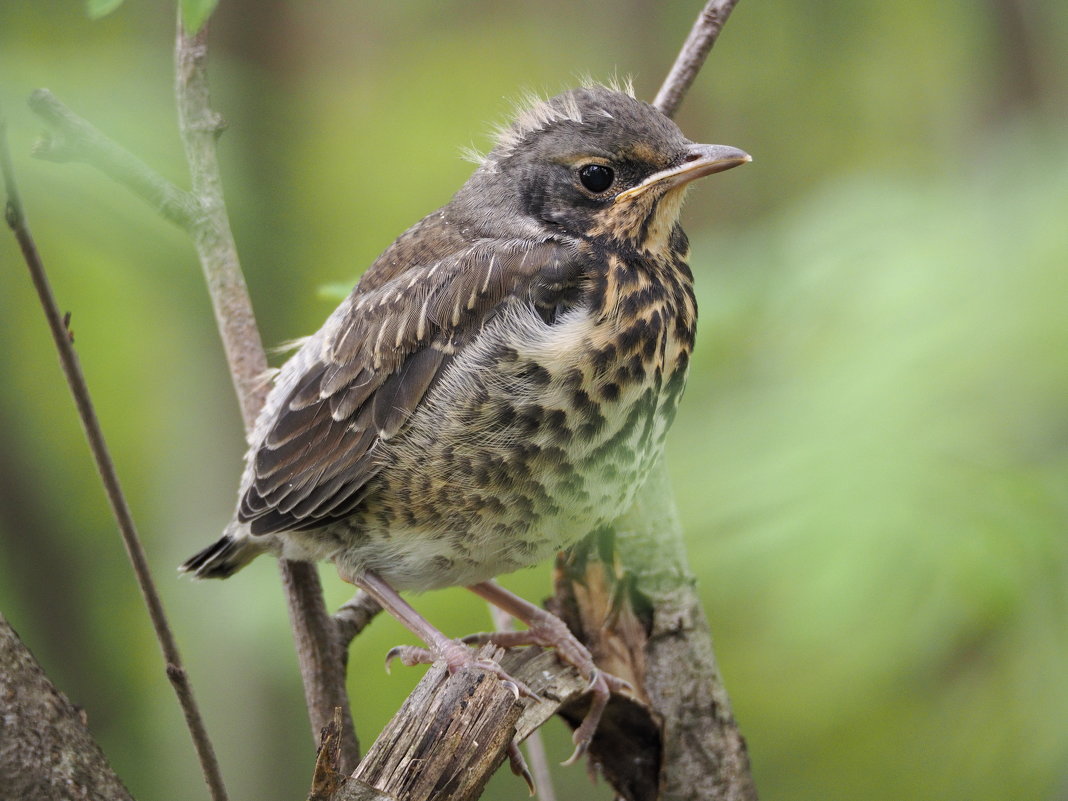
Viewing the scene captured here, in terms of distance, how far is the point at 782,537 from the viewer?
9.75ft

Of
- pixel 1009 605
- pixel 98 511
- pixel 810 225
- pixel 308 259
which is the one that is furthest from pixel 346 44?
pixel 1009 605

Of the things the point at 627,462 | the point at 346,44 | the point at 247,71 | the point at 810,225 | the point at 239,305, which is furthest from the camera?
the point at 346,44

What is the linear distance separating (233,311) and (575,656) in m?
1.15

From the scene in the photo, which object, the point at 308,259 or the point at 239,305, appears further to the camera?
the point at 308,259

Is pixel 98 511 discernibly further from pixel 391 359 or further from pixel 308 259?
pixel 391 359

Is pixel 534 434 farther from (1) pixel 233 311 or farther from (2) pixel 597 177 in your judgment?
(1) pixel 233 311

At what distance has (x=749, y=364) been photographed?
3648 mm

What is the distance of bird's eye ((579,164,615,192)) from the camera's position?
8.57ft

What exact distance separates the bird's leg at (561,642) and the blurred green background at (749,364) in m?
0.56

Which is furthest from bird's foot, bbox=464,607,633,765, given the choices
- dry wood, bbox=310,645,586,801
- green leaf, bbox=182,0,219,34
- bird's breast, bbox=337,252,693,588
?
green leaf, bbox=182,0,219,34

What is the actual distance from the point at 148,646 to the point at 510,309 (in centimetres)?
364

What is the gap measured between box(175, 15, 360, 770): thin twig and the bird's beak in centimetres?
93

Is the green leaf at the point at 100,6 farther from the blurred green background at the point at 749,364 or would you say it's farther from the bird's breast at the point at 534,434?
the bird's breast at the point at 534,434

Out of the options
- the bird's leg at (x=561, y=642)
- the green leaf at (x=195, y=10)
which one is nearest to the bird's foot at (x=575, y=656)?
the bird's leg at (x=561, y=642)
